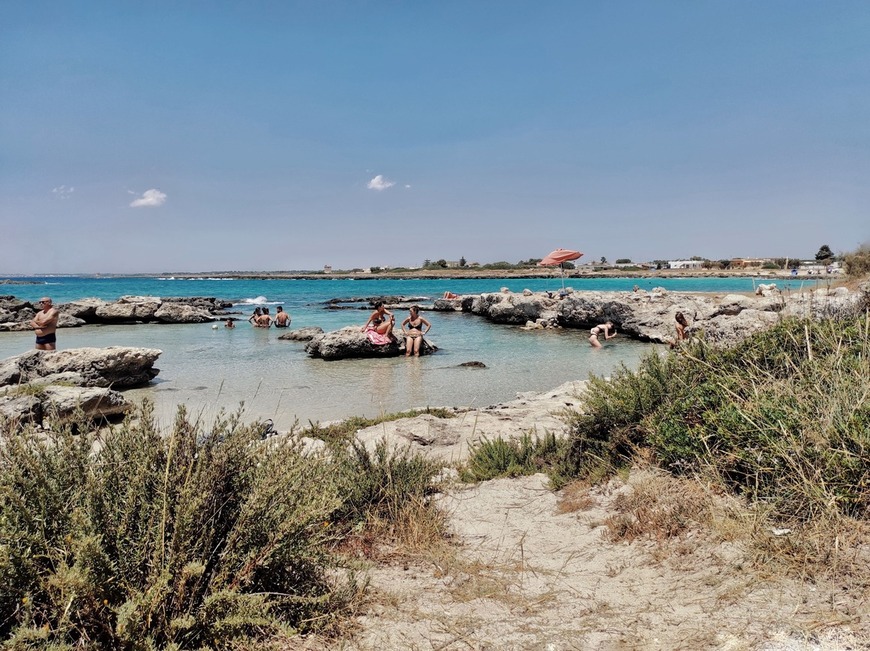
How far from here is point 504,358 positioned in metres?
17.8

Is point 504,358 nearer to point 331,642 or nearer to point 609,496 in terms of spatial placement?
point 609,496

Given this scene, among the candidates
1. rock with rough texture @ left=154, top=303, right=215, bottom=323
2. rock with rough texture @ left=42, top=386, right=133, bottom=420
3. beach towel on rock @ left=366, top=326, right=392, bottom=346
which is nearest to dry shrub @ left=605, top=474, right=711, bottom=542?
rock with rough texture @ left=42, top=386, right=133, bottom=420

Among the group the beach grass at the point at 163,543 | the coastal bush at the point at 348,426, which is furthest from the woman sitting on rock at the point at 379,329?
the beach grass at the point at 163,543

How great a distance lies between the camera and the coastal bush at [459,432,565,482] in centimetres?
552

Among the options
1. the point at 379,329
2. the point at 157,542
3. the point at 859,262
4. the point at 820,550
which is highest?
the point at 859,262

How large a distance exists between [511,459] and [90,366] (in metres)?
11.8

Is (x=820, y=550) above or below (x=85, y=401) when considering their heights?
above

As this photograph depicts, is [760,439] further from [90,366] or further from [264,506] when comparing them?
[90,366]

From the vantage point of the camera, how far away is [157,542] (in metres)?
2.45

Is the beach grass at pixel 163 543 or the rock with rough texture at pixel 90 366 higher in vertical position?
the beach grass at pixel 163 543

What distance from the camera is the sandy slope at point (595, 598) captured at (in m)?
2.52

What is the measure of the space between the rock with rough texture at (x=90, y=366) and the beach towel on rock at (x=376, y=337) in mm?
6795

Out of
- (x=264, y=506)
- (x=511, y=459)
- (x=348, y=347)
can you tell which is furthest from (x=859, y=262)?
(x=264, y=506)

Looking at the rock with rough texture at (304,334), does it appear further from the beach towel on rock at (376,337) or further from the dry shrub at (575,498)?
the dry shrub at (575,498)
